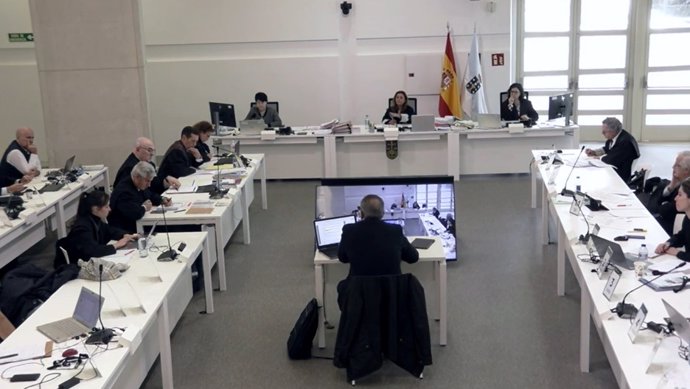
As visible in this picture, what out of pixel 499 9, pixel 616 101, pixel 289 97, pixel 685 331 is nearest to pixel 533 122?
pixel 499 9

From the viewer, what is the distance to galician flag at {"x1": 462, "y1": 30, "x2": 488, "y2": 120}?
38.7 feet

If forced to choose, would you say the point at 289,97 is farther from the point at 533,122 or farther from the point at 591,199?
the point at 591,199

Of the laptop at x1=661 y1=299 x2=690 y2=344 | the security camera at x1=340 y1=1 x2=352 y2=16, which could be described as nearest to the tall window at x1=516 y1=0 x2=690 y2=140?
the security camera at x1=340 y1=1 x2=352 y2=16

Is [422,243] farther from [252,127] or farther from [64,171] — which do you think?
[252,127]

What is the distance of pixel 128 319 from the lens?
3748 mm

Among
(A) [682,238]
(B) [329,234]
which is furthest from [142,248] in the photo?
(A) [682,238]

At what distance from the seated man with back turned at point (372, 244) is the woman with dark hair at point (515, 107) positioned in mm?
6268

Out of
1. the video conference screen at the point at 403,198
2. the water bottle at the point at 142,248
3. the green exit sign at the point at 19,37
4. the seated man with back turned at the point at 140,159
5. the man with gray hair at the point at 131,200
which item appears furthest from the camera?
the green exit sign at the point at 19,37

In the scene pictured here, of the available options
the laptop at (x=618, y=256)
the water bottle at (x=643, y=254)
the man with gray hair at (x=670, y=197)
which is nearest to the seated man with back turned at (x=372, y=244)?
the laptop at (x=618, y=256)

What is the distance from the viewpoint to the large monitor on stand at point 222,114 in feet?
32.0

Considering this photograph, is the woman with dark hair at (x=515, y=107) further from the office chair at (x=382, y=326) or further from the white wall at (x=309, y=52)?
the office chair at (x=382, y=326)

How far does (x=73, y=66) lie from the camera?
10125 mm

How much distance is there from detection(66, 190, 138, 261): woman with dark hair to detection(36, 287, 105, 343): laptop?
1103 millimetres

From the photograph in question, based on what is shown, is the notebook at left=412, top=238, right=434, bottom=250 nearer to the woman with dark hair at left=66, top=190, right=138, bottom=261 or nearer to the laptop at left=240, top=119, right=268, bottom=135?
the woman with dark hair at left=66, top=190, right=138, bottom=261
